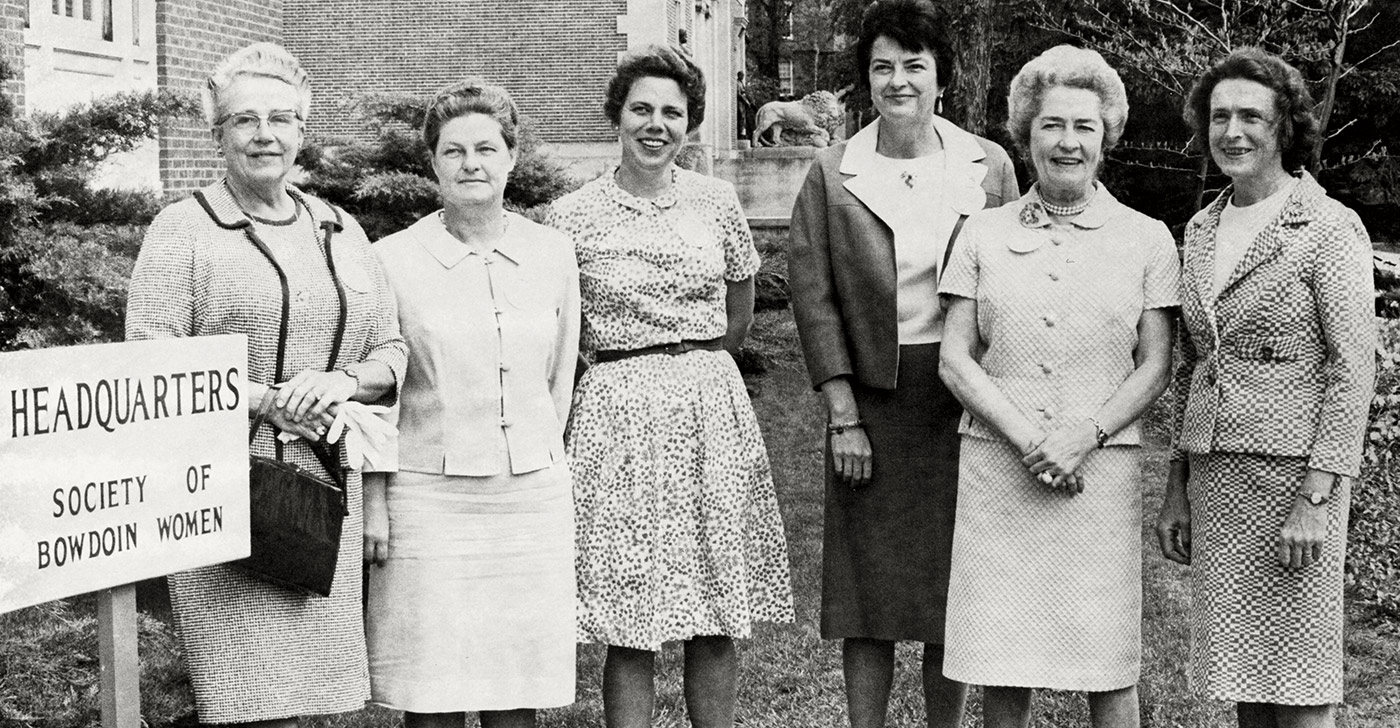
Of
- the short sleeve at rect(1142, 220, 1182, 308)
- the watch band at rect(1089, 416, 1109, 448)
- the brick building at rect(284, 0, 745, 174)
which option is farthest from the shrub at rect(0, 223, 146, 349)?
the brick building at rect(284, 0, 745, 174)

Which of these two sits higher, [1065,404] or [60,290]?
[60,290]

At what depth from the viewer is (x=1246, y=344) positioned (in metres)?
3.88

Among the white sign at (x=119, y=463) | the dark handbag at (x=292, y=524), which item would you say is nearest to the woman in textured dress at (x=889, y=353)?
the dark handbag at (x=292, y=524)

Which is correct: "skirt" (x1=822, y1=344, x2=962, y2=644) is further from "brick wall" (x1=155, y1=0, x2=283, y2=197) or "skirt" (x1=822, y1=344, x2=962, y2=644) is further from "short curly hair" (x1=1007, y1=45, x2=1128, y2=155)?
"brick wall" (x1=155, y1=0, x2=283, y2=197)

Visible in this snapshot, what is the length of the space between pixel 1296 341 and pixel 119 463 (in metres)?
2.89

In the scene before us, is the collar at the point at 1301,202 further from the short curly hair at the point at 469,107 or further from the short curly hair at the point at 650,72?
the short curly hair at the point at 469,107

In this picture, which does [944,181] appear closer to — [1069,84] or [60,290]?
[1069,84]

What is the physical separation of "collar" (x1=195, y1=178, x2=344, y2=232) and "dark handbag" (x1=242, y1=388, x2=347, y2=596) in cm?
43

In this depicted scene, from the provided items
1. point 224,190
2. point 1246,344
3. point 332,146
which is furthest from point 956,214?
point 332,146

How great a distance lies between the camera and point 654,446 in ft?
14.4

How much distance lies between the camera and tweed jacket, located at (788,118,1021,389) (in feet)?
15.0

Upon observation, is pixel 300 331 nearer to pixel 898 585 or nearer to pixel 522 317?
pixel 522 317

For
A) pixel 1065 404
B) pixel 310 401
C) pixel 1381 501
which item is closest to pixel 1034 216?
pixel 1065 404

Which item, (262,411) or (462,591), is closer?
(262,411)
